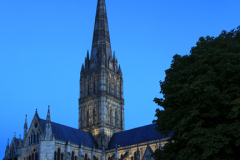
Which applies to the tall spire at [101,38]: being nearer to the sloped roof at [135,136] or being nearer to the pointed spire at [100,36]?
the pointed spire at [100,36]

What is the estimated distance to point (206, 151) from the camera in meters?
21.9

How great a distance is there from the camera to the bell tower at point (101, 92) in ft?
215

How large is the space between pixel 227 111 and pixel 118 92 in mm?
49011

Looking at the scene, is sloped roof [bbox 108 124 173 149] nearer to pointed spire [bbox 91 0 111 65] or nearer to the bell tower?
the bell tower

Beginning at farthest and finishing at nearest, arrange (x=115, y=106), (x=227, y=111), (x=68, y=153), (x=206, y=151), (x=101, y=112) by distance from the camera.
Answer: (x=115, y=106)
(x=101, y=112)
(x=68, y=153)
(x=227, y=111)
(x=206, y=151)

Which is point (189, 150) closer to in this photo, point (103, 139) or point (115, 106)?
point (103, 139)

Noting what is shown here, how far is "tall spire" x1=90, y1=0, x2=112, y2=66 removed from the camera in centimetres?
7150

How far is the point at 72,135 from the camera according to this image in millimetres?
59719

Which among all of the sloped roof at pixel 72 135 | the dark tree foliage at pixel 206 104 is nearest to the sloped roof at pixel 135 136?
the sloped roof at pixel 72 135

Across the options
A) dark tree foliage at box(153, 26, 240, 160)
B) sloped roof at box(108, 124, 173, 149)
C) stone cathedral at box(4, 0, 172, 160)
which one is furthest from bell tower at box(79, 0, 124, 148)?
dark tree foliage at box(153, 26, 240, 160)

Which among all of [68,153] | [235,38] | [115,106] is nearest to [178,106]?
[235,38]

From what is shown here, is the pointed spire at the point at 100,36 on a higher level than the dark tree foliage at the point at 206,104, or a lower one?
higher

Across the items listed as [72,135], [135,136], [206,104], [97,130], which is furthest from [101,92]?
[206,104]

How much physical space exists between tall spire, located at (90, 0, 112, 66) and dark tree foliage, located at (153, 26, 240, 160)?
43.7 meters
